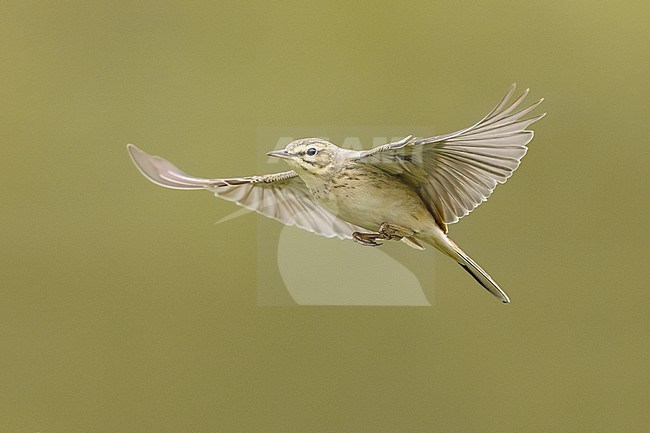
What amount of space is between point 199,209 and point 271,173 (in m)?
0.58

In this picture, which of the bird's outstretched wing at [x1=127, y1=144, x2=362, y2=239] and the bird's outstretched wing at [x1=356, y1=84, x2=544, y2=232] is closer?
the bird's outstretched wing at [x1=356, y1=84, x2=544, y2=232]

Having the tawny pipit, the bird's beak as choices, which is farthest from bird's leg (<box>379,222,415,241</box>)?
the bird's beak

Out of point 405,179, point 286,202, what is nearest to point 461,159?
point 405,179

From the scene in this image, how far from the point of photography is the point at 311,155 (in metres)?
0.74

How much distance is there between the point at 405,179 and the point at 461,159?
0.07 meters

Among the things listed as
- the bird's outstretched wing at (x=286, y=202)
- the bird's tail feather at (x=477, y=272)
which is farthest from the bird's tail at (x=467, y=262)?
the bird's outstretched wing at (x=286, y=202)

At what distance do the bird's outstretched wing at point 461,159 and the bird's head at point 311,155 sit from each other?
28mm

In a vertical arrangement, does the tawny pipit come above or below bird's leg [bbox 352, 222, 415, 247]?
above

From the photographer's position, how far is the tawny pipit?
2.26 ft

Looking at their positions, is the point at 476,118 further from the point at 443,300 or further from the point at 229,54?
the point at 229,54

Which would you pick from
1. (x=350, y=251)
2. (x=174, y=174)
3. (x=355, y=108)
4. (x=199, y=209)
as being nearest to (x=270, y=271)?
(x=350, y=251)

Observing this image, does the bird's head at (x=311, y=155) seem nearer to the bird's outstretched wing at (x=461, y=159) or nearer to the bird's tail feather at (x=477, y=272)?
the bird's outstretched wing at (x=461, y=159)

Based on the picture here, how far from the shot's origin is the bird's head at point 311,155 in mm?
735

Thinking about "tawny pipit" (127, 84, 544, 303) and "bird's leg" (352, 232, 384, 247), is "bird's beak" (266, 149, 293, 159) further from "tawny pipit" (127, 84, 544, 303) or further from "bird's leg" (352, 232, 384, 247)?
"bird's leg" (352, 232, 384, 247)
